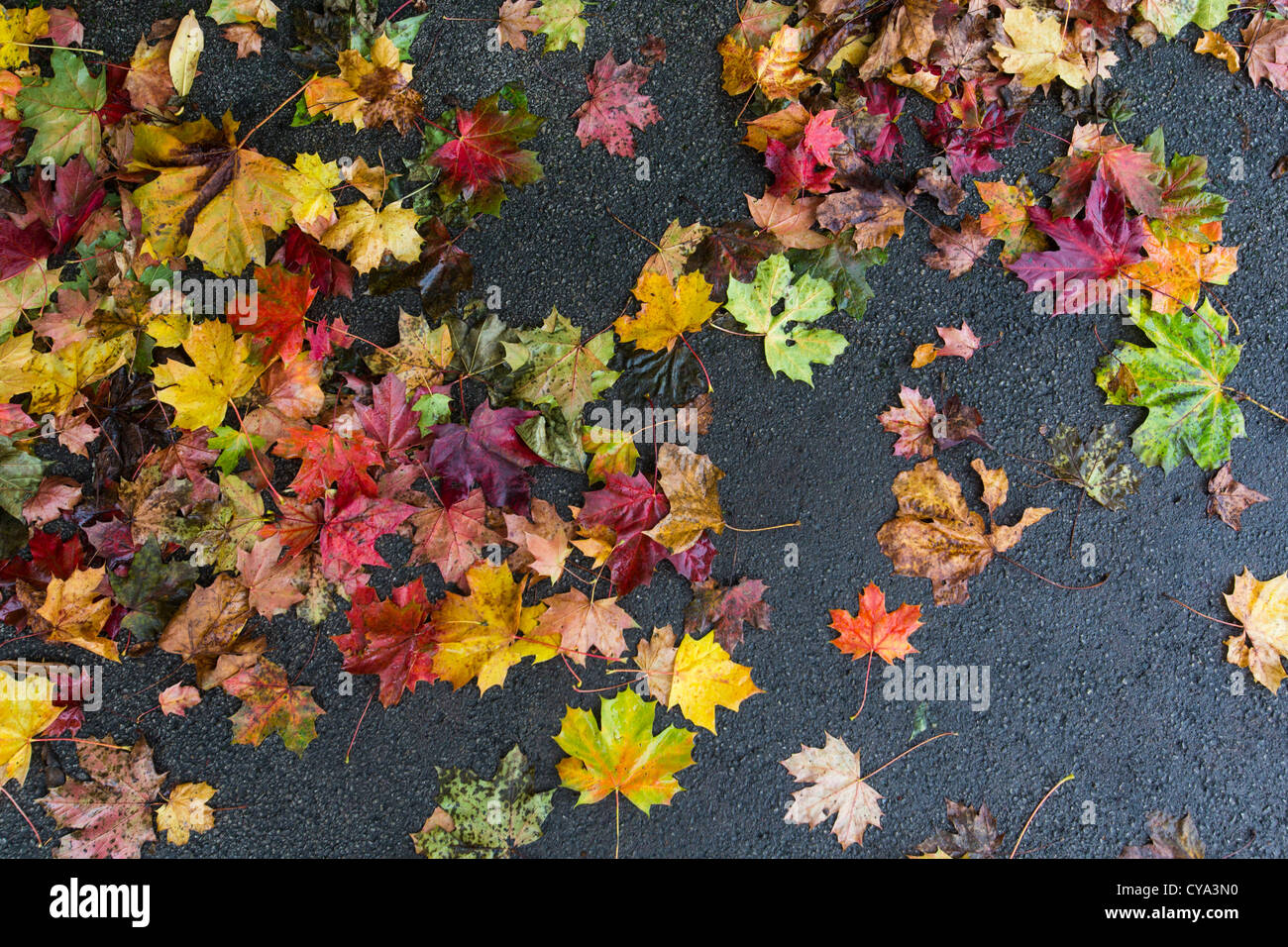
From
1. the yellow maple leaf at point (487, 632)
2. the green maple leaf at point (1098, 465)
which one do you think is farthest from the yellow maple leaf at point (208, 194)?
the green maple leaf at point (1098, 465)

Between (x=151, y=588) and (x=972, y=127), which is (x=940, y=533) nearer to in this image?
(x=972, y=127)

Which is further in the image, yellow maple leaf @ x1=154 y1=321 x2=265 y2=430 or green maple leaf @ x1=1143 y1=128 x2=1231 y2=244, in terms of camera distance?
green maple leaf @ x1=1143 y1=128 x2=1231 y2=244

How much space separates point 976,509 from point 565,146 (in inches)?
68.0

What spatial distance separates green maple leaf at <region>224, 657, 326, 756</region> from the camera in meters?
2.21

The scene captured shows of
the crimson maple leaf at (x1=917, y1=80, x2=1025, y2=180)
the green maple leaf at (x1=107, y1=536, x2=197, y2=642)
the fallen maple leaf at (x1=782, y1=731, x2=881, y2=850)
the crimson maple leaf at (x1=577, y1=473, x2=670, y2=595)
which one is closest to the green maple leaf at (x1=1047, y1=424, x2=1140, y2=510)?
the crimson maple leaf at (x1=917, y1=80, x2=1025, y2=180)

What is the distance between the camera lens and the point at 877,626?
7.31 ft

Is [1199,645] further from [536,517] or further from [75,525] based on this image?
[75,525]

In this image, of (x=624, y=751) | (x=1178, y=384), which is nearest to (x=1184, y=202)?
(x=1178, y=384)

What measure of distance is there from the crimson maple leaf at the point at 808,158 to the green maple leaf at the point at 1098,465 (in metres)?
1.10

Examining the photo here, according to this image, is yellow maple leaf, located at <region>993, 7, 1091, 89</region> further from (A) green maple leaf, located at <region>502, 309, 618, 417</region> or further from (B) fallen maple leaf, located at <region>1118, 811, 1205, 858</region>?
(B) fallen maple leaf, located at <region>1118, 811, 1205, 858</region>

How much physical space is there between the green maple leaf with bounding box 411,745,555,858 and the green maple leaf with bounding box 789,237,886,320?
1733 mm

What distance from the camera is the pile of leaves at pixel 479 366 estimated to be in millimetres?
2135

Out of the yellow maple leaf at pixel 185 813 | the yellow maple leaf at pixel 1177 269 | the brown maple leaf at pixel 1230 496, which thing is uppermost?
the yellow maple leaf at pixel 1177 269

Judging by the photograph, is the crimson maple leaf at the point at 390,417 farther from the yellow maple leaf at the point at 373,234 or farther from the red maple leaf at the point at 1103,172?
the red maple leaf at the point at 1103,172
